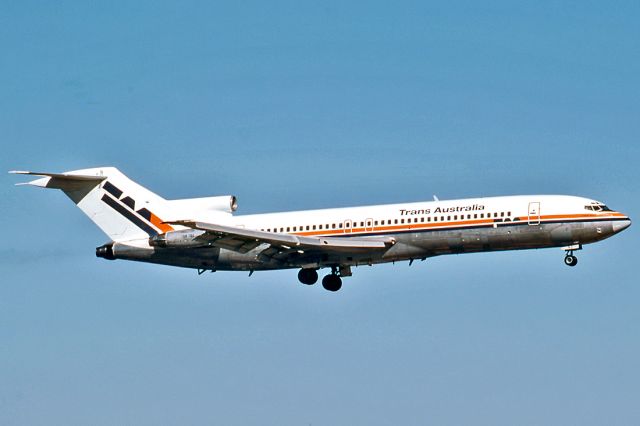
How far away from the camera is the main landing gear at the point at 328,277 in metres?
64.7

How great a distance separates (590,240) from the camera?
198ft

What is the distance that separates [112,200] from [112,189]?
24.5 inches

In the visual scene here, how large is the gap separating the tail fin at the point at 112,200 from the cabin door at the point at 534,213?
19021mm

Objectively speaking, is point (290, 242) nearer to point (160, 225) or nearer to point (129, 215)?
point (160, 225)

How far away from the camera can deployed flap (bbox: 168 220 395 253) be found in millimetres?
60938

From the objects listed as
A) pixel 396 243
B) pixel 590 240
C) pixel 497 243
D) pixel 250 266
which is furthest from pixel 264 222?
pixel 590 240

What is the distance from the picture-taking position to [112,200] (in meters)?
67.8

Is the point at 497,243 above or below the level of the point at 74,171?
below

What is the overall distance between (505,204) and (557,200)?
250 centimetres

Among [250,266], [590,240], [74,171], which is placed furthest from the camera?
[74,171]

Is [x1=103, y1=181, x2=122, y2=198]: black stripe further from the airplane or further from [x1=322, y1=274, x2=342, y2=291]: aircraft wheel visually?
[x1=322, y1=274, x2=342, y2=291]: aircraft wheel

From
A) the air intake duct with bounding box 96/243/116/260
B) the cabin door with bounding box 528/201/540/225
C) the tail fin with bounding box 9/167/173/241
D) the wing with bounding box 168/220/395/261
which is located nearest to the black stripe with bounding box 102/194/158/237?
the tail fin with bounding box 9/167/173/241

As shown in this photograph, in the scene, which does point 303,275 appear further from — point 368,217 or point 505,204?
point 505,204

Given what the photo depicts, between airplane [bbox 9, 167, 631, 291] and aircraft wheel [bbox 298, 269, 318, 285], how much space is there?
5 cm
